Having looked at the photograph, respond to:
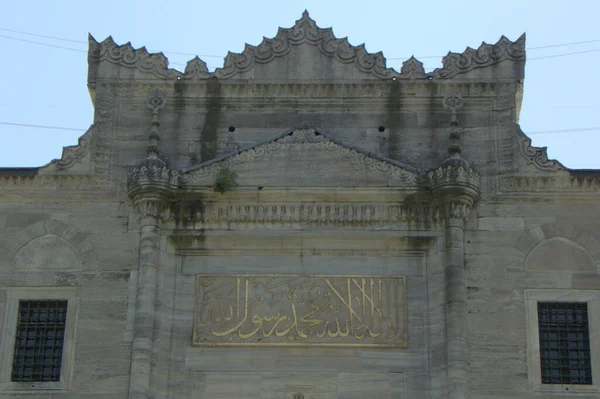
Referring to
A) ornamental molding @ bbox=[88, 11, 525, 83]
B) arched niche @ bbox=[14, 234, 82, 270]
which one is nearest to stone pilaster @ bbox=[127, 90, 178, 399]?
arched niche @ bbox=[14, 234, 82, 270]

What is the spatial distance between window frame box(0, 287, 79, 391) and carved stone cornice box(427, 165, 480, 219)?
668 cm

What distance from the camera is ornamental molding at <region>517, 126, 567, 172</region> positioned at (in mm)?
22641

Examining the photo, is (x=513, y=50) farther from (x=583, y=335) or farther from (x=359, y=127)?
(x=583, y=335)

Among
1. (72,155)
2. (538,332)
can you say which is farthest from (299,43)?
(538,332)

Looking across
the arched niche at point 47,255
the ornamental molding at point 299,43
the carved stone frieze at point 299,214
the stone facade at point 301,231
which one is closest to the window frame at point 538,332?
the stone facade at point 301,231

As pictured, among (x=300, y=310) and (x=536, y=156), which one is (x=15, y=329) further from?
(x=536, y=156)

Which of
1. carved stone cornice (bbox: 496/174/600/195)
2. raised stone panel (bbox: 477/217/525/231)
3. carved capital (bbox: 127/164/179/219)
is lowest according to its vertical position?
raised stone panel (bbox: 477/217/525/231)

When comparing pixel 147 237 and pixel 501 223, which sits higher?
pixel 501 223

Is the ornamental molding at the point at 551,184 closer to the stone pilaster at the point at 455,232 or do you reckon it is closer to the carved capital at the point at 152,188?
the stone pilaster at the point at 455,232

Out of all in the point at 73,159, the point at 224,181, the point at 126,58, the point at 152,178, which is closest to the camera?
the point at 152,178

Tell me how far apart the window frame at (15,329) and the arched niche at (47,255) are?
44cm

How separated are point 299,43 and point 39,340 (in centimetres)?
749

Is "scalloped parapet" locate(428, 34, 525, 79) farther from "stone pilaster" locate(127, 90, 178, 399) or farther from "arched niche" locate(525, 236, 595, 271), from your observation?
"stone pilaster" locate(127, 90, 178, 399)

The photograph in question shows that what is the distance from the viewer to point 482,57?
932 inches
